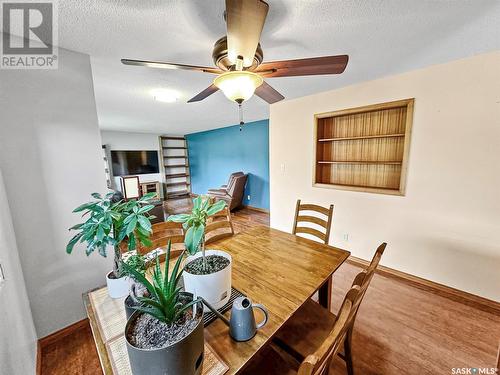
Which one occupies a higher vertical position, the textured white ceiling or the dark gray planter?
the textured white ceiling

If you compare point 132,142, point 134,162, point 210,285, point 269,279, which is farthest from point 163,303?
point 132,142

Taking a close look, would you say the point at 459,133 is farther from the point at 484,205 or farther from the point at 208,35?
the point at 208,35

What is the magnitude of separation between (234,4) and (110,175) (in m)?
6.66

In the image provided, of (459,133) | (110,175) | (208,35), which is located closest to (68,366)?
(208,35)

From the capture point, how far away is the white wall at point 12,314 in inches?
36.3

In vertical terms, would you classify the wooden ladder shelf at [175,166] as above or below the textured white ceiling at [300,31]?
below

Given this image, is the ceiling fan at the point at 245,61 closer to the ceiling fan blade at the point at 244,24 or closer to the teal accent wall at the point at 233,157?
the ceiling fan blade at the point at 244,24

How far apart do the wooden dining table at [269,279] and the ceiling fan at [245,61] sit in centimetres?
108

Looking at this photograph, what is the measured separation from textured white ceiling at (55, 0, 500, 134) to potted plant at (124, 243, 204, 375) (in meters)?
1.46

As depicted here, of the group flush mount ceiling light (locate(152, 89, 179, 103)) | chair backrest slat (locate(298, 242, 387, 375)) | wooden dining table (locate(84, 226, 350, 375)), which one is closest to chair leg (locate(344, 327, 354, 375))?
wooden dining table (locate(84, 226, 350, 375))

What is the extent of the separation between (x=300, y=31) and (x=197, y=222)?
145 cm

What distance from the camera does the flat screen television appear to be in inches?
237

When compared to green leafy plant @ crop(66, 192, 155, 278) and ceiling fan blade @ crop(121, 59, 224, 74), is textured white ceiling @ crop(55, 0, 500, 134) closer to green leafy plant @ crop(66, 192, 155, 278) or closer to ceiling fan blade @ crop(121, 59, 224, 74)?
ceiling fan blade @ crop(121, 59, 224, 74)

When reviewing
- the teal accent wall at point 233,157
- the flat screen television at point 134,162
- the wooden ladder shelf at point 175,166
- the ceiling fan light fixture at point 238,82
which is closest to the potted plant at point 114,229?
the ceiling fan light fixture at point 238,82
